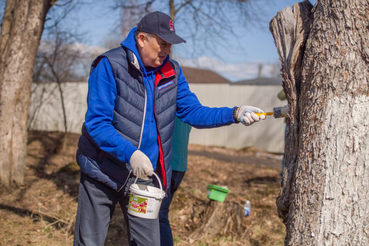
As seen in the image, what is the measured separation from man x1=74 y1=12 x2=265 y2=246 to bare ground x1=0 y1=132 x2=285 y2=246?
1.67m

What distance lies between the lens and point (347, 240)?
6.49 ft

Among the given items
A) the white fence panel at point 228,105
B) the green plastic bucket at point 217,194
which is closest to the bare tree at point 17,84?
the green plastic bucket at point 217,194

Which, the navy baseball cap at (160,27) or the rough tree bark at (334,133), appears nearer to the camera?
the rough tree bark at (334,133)

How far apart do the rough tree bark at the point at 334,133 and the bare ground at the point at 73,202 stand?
208 cm

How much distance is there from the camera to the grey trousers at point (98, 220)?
2.32 meters

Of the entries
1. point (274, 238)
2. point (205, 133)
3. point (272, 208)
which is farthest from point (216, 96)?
point (274, 238)

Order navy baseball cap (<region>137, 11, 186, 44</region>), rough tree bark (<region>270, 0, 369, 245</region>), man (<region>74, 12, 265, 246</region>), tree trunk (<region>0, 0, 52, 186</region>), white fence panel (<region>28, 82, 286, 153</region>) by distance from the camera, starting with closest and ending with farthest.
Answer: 1. rough tree bark (<region>270, 0, 369, 245</region>)
2. man (<region>74, 12, 265, 246</region>)
3. navy baseball cap (<region>137, 11, 186, 44</region>)
4. tree trunk (<region>0, 0, 52, 186</region>)
5. white fence panel (<region>28, 82, 286, 153</region>)

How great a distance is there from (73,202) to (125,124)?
349 cm

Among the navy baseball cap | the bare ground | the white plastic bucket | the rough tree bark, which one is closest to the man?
the navy baseball cap

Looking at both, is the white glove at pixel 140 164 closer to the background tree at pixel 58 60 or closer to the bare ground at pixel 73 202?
the bare ground at pixel 73 202

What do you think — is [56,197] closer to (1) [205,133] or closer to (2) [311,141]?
(2) [311,141]

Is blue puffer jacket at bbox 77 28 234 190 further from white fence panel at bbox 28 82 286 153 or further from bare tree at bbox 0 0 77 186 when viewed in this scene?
white fence panel at bbox 28 82 286 153

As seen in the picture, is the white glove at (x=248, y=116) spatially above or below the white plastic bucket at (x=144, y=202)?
above

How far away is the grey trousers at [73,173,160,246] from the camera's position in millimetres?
2320
